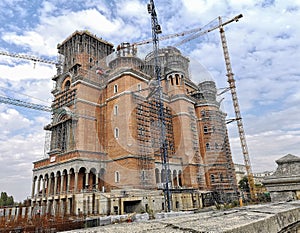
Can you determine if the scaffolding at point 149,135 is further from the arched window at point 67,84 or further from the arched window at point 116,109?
the arched window at point 67,84

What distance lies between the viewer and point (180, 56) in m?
41.8

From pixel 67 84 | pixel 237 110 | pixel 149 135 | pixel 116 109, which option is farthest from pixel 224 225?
pixel 237 110

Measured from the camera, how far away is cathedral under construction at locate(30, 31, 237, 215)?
23.8 m

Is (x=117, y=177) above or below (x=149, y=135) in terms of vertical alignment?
below

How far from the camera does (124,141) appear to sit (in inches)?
1024

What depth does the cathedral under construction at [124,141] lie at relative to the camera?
936 inches

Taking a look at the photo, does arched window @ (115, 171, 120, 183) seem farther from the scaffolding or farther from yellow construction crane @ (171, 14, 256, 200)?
yellow construction crane @ (171, 14, 256, 200)

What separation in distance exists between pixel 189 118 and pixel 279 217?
31.6 metres

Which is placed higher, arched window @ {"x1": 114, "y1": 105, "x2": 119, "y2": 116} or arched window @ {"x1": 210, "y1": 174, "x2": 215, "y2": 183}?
arched window @ {"x1": 114, "y1": 105, "x2": 119, "y2": 116}

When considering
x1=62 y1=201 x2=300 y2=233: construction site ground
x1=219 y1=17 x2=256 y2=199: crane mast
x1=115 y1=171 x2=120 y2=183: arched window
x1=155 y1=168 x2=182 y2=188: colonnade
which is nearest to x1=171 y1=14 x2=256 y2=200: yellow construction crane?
x1=219 y1=17 x2=256 y2=199: crane mast

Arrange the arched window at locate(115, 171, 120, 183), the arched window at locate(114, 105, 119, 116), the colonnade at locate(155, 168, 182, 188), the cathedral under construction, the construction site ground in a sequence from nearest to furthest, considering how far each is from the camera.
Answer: the construction site ground
the cathedral under construction
the arched window at locate(115, 171, 120, 183)
the colonnade at locate(155, 168, 182, 188)
the arched window at locate(114, 105, 119, 116)

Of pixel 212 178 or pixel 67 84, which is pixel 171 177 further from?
pixel 67 84

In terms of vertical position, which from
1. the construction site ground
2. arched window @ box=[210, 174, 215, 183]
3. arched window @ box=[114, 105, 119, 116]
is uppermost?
arched window @ box=[114, 105, 119, 116]

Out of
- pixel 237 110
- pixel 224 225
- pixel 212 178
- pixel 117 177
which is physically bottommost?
pixel 224 225
